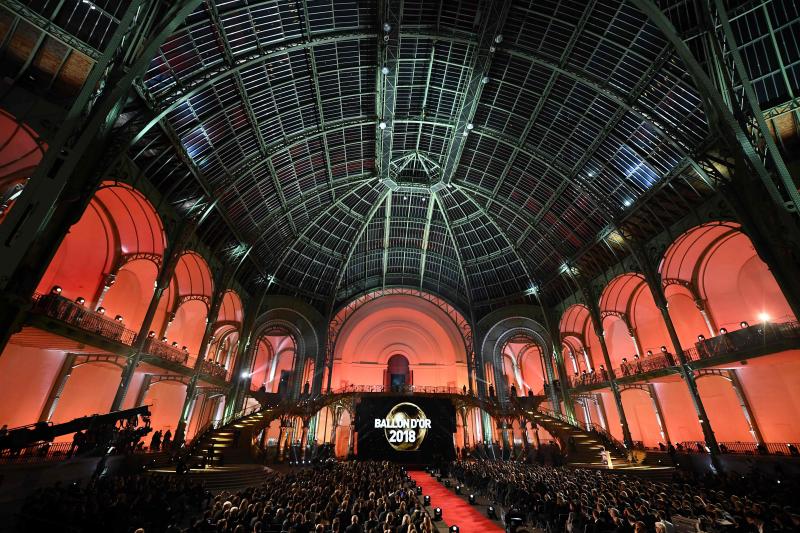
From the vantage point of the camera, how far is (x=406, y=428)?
33.1 meters

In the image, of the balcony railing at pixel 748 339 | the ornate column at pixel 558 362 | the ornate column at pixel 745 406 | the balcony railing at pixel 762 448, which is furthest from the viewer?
the ornate column at pixel 558 362

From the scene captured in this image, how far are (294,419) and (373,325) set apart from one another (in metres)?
15.4

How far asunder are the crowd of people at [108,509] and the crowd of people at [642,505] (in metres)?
10.9

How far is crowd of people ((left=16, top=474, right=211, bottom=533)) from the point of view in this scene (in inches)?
346

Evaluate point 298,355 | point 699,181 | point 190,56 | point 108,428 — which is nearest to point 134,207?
point 190,56

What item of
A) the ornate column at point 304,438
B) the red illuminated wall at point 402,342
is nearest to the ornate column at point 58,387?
the ornate column at point 304,438

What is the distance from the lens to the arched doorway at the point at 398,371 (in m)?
45.0

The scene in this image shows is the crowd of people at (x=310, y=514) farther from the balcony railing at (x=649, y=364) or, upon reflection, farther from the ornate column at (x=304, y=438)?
the balcony railing at (x=649, y=364)

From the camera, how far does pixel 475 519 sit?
540 inches

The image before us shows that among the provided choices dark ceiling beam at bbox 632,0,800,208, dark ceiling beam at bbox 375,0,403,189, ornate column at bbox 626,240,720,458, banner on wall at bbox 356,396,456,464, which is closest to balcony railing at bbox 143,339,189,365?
banner on wall at bbox 356,396,456,464

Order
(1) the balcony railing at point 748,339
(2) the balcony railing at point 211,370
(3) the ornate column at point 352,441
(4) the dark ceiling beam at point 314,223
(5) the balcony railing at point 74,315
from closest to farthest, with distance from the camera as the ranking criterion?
(5) the balcony railing at point 74,315 < (1) the balcony railing at point 748,339 < (2) the balcony railing at point 211,370 < (3) the ornate column at point 352,441 < (4) the dark ceiling beam at point 314,223

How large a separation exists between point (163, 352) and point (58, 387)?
17.3ft

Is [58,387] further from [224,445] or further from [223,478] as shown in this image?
[223,478]

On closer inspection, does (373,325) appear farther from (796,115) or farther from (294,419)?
(796,115)
